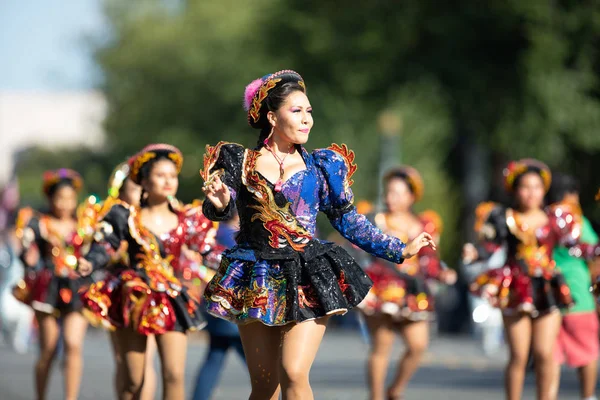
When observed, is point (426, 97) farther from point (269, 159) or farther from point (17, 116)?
point (17, 116)

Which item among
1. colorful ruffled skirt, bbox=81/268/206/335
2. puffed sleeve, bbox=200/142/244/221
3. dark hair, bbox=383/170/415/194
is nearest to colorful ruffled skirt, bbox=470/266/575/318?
dark hair, bbox=383/170/415/194

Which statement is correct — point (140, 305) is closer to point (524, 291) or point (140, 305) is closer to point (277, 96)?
point (277, 96)

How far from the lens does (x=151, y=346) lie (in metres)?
9.44

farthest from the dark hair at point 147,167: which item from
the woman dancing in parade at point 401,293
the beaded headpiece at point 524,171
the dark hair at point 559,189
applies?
the dark hair at point 559,189

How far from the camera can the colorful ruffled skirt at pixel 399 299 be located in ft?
37.7

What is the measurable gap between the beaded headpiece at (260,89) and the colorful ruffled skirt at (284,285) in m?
0.74

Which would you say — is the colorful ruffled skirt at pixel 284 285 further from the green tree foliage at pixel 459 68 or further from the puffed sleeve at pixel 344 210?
the green tree foliage at pixel 459 68

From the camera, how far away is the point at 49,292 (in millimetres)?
11336

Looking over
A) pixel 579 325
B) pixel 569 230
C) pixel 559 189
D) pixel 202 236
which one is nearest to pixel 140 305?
pixel 202 236

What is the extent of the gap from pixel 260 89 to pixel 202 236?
196cm

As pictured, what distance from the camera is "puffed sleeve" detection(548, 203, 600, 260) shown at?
33.0 ft

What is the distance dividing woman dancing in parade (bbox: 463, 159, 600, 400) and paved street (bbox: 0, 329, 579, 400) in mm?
2903

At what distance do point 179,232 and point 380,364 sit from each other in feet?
10.2

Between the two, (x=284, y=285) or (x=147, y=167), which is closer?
(x=284, y=285)
